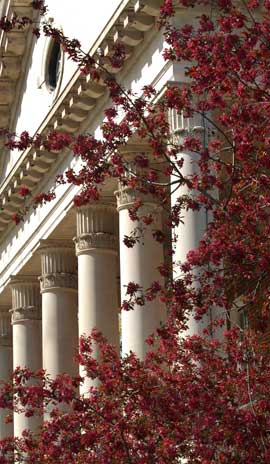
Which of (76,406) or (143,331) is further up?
(143,331)

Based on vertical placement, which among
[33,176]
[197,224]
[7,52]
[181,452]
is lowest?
[181,452]

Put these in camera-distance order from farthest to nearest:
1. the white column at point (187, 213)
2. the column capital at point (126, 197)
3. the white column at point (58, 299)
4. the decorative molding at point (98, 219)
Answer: the white column at point (58, 299) < the decorative molding at point (98, 219) < the column capital at point (126, 197) < the white column at point (187, 213)

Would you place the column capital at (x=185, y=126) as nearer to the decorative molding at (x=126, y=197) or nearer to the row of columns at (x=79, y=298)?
the row of columns at (x=79, y=298)

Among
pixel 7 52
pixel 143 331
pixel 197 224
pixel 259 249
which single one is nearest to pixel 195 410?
pixel 259 249

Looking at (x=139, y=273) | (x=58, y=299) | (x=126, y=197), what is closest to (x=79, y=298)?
(x=58, y=299)

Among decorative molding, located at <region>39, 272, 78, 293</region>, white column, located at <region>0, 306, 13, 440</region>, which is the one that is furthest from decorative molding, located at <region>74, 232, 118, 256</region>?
white column, located at <region>0, 306, 13, 440</region>

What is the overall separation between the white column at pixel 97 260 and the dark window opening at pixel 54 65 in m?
5.78

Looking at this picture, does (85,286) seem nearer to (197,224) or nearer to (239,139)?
(197,224)

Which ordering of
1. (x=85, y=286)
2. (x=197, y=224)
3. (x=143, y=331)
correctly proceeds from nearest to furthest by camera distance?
(x=197, y=224) < (x=143, y=331) < (x=85, y=286)

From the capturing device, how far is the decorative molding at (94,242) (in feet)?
163

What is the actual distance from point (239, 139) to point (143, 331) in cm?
1803

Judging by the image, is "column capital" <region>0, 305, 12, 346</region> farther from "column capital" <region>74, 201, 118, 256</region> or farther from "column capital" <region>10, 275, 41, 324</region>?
"column capital" <region>74, 201, 118, 256</region>

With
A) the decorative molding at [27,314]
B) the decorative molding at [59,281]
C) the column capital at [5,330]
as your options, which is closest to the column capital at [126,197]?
the decorative molding at [59,281]

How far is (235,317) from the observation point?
54.5 meters
